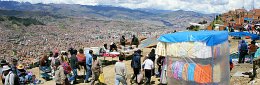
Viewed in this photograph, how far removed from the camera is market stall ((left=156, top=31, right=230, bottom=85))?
8547 mm

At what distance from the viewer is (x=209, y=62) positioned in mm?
8516

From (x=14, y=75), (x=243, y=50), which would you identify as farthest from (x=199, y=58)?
(x=243, y=50)

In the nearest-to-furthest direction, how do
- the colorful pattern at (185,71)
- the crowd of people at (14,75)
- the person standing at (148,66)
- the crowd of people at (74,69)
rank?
the colorful pattern at (185,71), the crowd of people at (14,75), the crowd of people at (74,69), the person standing at (148,66)

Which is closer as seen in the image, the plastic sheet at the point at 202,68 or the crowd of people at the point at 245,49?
the plastic sheet at the point at 202,68

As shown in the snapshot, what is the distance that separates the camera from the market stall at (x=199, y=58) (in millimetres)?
8547

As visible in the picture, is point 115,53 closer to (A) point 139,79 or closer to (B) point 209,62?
(A) point 139,79

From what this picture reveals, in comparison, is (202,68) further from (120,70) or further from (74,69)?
(74,69)

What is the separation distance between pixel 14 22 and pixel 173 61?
18867 centimetres

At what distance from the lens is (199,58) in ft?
28.2

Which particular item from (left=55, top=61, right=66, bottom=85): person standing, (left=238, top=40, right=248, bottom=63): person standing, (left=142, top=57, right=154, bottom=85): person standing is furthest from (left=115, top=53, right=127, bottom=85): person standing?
(left=238, top=40, right=248, bottom=63): person standing

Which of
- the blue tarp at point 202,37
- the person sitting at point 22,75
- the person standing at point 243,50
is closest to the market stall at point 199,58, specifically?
the blue tarp at point 202,37

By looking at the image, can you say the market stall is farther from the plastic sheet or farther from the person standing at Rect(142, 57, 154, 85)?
the person standing at Rect(142, 57, 154, 85)

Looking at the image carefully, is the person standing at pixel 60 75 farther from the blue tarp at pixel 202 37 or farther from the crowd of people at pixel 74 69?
the blue tarp at pixel 202 37

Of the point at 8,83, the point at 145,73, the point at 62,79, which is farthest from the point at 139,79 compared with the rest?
the point at 8,83
